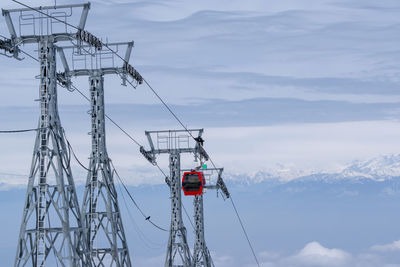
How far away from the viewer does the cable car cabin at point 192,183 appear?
55.9 metres

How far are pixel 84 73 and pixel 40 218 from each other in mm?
13517

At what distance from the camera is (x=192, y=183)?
184 ft

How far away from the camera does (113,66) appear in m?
44.5

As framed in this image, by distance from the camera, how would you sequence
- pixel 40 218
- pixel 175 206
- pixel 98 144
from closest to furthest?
pixel 40 218
pixel 98 144
pixel 175 206

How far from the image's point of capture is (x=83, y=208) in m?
44.2

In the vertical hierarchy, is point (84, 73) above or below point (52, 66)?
above

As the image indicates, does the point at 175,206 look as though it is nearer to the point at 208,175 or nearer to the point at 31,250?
the point at 208,175

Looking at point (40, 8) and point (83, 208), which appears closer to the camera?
point (40, 8)

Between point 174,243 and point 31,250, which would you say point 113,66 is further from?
point 174,243

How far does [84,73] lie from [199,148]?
18.0 meters

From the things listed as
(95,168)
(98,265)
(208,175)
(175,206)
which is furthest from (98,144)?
(208,175)

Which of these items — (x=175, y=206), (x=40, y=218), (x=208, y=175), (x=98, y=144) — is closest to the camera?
(x=40, y=218)

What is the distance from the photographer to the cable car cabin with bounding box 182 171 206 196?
5594 cm

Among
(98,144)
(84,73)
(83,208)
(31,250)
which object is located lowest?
(31,250)
